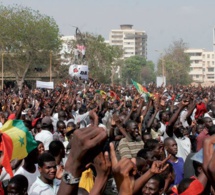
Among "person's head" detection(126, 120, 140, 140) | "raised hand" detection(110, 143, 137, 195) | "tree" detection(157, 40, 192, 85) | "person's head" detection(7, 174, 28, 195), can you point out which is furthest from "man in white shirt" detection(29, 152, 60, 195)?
"tree" detection(157, 40, 192, 85)

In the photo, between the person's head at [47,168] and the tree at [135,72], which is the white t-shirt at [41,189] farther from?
the tree at [135,72]

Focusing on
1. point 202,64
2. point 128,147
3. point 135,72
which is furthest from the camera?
point 202,64

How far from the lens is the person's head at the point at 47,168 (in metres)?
5.23

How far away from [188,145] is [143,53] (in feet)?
630

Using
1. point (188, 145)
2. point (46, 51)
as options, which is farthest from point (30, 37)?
point (188, 145)

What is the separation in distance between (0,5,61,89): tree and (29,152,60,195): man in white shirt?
49139 mm

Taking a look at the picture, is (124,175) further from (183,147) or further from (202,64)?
(202,64)

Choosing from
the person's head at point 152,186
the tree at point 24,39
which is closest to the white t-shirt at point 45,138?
the person's head at point 152,186

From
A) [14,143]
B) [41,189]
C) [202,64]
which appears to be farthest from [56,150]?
[202,64]

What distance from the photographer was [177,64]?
266 ft

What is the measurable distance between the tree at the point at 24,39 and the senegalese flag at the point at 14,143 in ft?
160

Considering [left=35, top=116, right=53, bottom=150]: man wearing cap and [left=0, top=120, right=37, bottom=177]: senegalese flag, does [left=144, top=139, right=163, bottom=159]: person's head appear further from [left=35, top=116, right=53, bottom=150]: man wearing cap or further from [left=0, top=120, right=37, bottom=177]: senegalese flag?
[left=35, top=116, right=53, bottom=150]: man wearing cap

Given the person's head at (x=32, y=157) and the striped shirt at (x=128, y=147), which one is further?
the striped shirt at (x=128, y=147)

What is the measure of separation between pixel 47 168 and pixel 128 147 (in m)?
2.70
